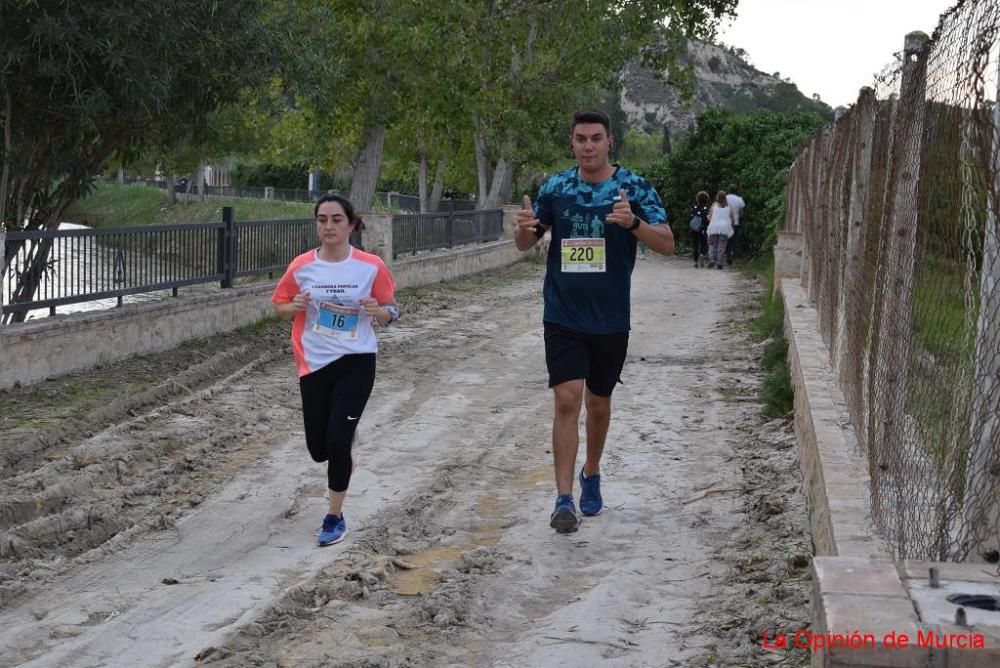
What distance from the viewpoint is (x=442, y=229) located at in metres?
24.0

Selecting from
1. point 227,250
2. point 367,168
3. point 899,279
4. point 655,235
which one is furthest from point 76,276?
point 367,168

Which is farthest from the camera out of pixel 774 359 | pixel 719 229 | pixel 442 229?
pixel 719 229

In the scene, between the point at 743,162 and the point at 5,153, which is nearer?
the point at 5,153

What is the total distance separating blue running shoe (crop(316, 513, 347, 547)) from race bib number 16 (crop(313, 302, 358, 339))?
95cm

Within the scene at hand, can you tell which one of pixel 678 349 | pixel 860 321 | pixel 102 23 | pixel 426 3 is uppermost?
pixel 426 3

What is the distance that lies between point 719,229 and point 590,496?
808 inches

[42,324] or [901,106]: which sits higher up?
[901,106]

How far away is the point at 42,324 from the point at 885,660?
9.04 m

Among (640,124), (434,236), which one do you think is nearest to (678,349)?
(434,236)

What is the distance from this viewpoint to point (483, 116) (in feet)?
102

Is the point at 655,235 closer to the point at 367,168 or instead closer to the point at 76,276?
the point at 76,276

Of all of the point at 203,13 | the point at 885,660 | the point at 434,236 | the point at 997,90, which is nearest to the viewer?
the point at 885,660

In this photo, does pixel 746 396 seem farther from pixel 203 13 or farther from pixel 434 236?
pixel 434 236

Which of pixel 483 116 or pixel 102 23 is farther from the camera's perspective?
pixel 483 116
